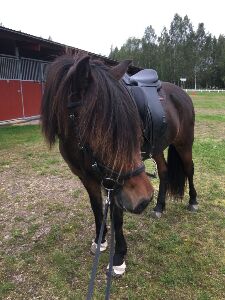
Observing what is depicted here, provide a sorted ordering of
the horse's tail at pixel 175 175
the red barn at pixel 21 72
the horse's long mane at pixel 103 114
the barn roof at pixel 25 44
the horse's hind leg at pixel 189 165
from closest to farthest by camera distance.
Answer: the horse's long mane at pixel 103 114 < the horse's hind leg at pixel 189 165 < the horse's tail at pixel 175 175 < the barn roof at pixel 25 44 < the red barn at pixel 21 72

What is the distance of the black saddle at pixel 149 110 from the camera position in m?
2.81

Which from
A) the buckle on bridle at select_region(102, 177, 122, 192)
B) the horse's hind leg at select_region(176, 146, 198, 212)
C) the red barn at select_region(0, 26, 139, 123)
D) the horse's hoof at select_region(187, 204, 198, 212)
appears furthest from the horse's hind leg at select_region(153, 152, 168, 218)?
the red barn at select_region(0, 26, 139, 123)

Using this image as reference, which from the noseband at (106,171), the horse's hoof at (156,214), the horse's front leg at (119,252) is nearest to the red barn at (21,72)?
the horse's hoof at (156,214)

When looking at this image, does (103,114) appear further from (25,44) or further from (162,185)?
(25,44)

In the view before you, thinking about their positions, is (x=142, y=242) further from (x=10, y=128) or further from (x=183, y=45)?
(x=183, y=45)

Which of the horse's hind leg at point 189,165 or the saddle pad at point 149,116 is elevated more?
the saddle pad at point 149,116

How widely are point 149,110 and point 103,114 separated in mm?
1097

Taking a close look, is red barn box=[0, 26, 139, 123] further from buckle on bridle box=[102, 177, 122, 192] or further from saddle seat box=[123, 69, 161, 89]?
buckle on bridle box=[102, 177, 122, 192]

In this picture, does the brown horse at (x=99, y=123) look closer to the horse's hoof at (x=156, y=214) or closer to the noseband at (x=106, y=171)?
the noseband at (x=106, y=171)

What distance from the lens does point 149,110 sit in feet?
9.46

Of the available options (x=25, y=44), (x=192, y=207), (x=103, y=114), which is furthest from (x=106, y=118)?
(x=25, y=44)

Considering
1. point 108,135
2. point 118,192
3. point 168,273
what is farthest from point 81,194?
point 108,135

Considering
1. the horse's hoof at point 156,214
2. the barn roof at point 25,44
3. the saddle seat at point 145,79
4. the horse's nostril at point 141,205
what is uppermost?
the barn roof at point 25,44

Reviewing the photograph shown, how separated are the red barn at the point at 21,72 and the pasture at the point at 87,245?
646 cm
